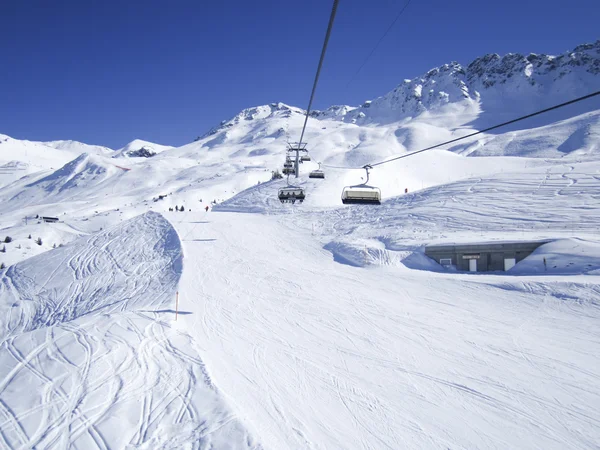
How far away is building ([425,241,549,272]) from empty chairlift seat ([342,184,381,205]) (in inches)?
196

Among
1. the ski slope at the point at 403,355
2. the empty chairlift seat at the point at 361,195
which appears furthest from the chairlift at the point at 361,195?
the ski slope at the point at 403,355

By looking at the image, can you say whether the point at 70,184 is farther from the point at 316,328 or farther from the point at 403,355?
the point at 403,355

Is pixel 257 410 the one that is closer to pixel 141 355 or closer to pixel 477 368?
pixel 141 355

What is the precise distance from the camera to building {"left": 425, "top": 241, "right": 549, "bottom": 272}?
1788 centimetres

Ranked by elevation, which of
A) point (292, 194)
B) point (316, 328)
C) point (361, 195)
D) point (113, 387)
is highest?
point (292, 194)

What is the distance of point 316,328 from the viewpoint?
1104cm

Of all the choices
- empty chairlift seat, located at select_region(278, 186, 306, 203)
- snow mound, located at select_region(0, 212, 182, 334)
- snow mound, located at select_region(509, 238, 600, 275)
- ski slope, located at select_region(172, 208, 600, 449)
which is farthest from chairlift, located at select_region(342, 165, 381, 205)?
snow mound, located at select_region(0, 212, 182, 334)

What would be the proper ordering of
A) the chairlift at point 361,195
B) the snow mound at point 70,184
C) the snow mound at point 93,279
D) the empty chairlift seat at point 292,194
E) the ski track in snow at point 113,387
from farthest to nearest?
1. the snow mound at point 70,184
2. the empty chairlift seat at point 292,194
3. the chairlift at point 361,195
4. the snow mound at point 93,279
5. the ski track in snow at point 113,387

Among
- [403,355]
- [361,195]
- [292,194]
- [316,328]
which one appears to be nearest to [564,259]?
[361,195]

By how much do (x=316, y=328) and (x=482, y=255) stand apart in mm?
11221

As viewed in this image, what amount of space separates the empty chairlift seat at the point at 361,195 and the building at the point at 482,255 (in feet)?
16.4

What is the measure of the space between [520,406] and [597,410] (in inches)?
51.3

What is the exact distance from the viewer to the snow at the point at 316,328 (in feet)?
20.7

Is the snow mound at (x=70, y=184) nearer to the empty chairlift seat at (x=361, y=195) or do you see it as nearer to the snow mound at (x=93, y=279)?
the snow mound at (x=93, y=279)
